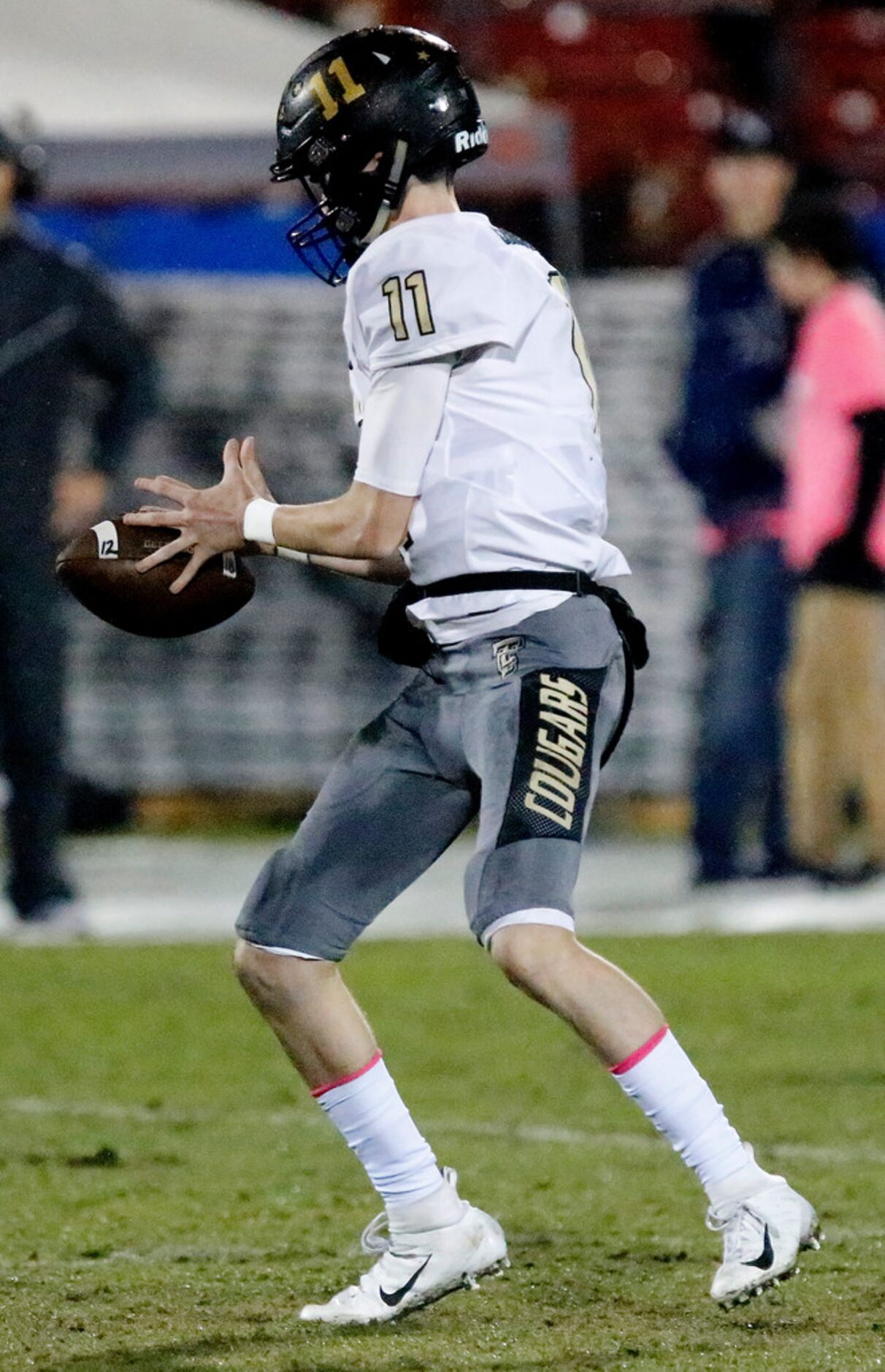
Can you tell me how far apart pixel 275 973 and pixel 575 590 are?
31.0 inches

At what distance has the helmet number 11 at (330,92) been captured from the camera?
381 centimetres

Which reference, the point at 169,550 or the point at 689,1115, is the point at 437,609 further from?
the point at 689,1115

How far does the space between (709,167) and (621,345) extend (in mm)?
3890

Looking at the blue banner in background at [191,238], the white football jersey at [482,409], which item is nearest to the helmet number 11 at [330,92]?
the white football jersey at [482,409]

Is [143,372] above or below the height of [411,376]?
below

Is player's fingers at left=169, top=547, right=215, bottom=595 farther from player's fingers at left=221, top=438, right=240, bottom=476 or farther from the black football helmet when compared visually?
the black football helmet

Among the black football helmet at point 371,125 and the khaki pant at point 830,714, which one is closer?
the black football helmet at point 371,125

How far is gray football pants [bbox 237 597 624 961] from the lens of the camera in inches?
144

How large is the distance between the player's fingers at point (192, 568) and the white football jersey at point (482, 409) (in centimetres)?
31

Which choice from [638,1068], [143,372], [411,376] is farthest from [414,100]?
[143,372]

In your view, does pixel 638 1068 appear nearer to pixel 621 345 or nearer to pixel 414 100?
pixel 414 100

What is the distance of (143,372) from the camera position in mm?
8398

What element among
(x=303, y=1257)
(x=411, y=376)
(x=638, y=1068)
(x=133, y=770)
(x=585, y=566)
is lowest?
(x=133, y=770)

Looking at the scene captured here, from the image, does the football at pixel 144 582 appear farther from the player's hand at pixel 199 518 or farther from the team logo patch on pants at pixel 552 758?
the team logo patch on pants at pixel 552 758
